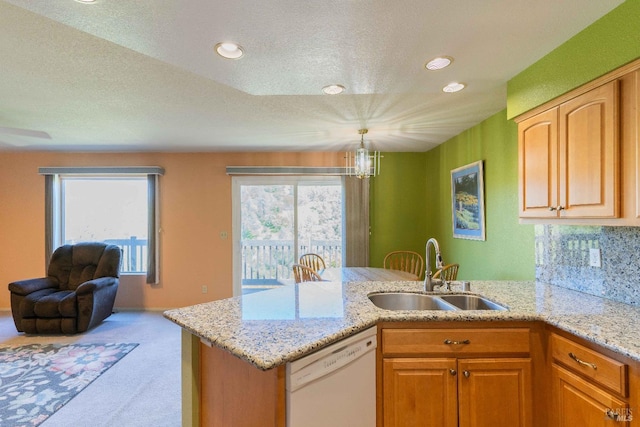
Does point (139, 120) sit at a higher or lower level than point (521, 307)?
higher

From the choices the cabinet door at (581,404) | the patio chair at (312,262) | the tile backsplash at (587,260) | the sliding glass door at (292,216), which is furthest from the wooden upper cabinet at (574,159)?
the sliding glass door at (292,216)

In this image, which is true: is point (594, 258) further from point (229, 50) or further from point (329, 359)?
point (229, 50)

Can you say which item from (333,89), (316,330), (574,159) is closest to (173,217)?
(333,89)

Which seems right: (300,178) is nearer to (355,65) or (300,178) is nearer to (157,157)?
(157,157)

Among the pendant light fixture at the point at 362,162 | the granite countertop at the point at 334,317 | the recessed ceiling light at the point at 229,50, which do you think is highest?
the recessed ceiling light at the point at 229,50

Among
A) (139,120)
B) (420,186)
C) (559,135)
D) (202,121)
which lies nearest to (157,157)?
(139,120)

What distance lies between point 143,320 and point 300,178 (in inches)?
117

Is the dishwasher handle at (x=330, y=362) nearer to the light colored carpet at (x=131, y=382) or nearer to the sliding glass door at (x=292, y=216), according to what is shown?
the light colored carpet at (x=131, y=382)

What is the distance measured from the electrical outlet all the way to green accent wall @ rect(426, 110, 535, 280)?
532mm

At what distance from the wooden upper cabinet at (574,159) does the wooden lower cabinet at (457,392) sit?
856 millimetres

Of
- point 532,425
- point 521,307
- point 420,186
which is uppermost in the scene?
point 420,186

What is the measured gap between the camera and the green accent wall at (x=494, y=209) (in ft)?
8.05

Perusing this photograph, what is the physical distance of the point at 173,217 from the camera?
14.3 feet

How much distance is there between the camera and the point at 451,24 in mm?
1359
